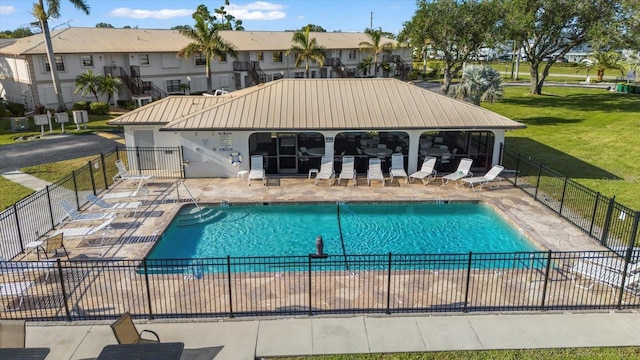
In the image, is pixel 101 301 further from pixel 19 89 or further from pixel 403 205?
pixel 19 89

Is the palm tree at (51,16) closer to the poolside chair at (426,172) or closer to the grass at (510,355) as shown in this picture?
the poolside chair at (426,172)

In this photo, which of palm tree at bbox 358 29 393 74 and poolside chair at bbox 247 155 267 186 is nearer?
poolside chair at bbox 247 155 267 186

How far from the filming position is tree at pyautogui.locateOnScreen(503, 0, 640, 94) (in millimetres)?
40219

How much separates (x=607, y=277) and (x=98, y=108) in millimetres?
37693

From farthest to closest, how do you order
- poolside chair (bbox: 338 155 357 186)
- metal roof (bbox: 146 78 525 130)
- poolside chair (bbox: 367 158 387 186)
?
poolside chair (bbox: 338 155 357 186) < poolside chair (bbox: 367 158 387 186) < metal roof (bbox: 146 78 525 130)

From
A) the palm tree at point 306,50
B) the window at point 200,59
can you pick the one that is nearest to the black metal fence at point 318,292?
the window at point 200,59

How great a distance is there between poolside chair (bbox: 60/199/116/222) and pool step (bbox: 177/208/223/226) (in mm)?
2383

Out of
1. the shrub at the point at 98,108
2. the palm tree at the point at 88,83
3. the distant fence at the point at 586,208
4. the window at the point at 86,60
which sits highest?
the window at the point at 86,60

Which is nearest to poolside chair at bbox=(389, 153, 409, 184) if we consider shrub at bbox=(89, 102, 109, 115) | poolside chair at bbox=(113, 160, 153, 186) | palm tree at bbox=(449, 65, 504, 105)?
poolside chair at bbox=(113, 160, 153, 186)

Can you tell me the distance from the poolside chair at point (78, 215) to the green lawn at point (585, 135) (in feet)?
63.9

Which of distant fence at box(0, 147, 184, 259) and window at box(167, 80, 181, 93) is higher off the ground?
window at box(167, 80, 181, 93)

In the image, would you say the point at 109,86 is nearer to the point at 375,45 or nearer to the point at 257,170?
the point at 257,170

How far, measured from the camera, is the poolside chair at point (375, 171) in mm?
20875

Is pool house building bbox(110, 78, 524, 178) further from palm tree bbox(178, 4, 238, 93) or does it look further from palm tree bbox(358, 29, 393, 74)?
palm tree bbox(358, 29, 393, 74)
